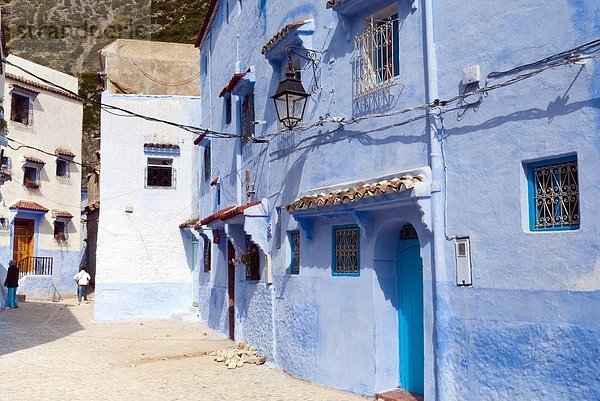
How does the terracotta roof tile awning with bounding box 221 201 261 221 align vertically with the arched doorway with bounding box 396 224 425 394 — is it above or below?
above

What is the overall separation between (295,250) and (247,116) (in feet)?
14.5

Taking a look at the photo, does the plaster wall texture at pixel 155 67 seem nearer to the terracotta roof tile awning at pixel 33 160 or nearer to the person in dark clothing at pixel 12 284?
the terracotta roof tile awning at pixel 33 160

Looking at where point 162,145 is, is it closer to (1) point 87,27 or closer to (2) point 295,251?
(2) point 295,251

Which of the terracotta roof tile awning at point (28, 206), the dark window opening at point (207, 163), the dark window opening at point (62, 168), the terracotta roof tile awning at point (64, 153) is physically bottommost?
the terracotta roof tile awning at point (28, 206)

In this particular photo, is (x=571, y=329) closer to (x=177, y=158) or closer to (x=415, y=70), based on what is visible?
(x=415, y=70)

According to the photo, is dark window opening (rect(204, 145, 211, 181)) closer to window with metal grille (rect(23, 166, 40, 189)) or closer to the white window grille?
window with metal grille (rect(23, 166, 40, 189))

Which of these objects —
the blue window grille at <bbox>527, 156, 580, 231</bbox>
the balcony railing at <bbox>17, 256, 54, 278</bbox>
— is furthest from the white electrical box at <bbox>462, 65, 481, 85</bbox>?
the balcony railing at <bbox>17, 256, 54, 278</bbox>

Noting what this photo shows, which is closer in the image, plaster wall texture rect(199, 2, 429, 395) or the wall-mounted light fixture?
plaster wall texture rect(199, 2, 429, 395)

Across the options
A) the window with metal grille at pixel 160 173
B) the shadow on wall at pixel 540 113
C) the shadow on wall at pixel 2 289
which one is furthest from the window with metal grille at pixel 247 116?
the shadow on wall at pixel 2 289

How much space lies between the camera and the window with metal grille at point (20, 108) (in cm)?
2948

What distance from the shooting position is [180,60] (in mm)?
28266

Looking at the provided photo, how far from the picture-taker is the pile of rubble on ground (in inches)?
518

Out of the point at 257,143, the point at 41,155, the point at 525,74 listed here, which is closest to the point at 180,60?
the point at 41,155

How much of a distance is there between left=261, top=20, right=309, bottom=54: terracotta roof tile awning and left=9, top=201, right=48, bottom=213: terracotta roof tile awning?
19.5 metres
